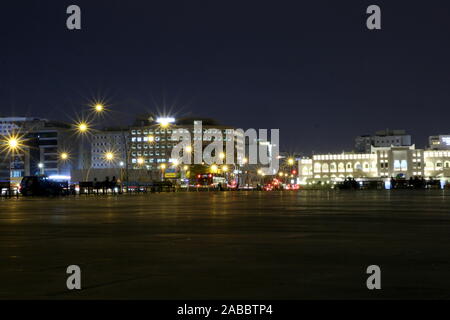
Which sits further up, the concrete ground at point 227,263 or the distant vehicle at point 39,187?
the distant vehicle at point 39,187

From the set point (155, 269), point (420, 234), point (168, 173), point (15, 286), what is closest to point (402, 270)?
point (155, 269)

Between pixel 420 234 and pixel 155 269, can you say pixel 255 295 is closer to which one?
pixel 155 269

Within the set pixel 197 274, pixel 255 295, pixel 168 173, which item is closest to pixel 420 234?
pixel 197 274

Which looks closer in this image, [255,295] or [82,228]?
[255,295]

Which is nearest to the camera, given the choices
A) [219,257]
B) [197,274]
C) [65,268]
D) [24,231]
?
[197,274]

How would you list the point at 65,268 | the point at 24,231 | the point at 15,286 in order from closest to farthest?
the point at 15,286
the point at 65,268
the point at 24,231

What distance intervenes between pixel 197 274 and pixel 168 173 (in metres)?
138

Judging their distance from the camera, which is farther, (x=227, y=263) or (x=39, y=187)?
(x=39, y=187)

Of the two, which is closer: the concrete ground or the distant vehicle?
the concrete ground

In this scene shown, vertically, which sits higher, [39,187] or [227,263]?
[39,187]

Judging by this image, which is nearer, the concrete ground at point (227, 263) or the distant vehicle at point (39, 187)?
the concrete ground at point (227, 263)

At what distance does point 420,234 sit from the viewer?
1334 cm

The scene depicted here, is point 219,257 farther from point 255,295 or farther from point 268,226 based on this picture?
point 268,226

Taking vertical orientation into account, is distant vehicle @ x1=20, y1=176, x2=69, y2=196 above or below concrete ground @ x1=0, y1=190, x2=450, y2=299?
above
